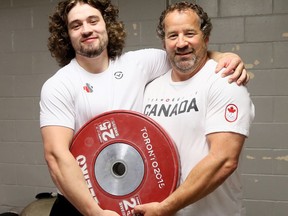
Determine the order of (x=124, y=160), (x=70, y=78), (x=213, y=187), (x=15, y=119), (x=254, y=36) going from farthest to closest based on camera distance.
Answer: (x=15, y=119) < (x=254, y=36) < (x=70, y=78) < (x=124, y=160) < (x=213, y=187)

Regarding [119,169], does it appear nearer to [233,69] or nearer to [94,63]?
[94,63]

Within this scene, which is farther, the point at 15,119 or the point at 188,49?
the point at 15,119

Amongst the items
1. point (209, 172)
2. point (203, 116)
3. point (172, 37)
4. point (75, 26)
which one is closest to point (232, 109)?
point (203, 116)

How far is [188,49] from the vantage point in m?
1.41

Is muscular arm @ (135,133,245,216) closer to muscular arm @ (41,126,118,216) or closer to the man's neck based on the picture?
muscular arm @ (41,126,118,216)

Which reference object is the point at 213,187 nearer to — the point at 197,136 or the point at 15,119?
the point at 197,136

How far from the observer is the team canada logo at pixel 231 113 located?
4.20 feet

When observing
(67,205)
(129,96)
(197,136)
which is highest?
(129,96)

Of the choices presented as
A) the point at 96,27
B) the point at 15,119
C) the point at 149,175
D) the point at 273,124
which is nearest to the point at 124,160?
the point at 149,175

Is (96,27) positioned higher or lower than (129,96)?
higher

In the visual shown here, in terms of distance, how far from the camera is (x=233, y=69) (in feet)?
4.50

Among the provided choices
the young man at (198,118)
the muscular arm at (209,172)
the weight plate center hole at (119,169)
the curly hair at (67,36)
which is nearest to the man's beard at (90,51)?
the curly hair at (67,36)

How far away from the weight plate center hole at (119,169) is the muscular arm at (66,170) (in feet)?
0.41

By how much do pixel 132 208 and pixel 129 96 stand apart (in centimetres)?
47
